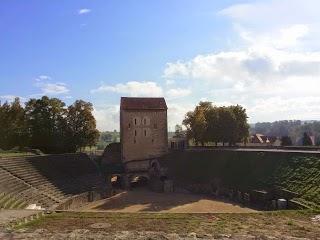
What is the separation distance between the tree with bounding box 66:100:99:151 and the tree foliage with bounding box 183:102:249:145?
17.0m

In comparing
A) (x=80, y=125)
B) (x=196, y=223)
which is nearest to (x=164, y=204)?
(x=196, y=223)

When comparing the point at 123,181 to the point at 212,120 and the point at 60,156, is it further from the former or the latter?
the point at 212,120

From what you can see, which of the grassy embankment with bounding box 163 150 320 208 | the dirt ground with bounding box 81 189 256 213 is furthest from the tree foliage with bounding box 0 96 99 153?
the dirt ground with bounding box 81 189 256 213

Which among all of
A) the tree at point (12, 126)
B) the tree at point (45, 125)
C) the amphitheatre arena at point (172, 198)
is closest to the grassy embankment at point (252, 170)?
the amphitheatre arena at point (172, 198)

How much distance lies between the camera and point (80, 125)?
64562mm

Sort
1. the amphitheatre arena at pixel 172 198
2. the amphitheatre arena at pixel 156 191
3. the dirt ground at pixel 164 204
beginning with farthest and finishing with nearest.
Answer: the dirt ground at pixel 164 204 → the amphitheatre arena at pixel 156 191 → the amphitheatre arena at pixel 172 198

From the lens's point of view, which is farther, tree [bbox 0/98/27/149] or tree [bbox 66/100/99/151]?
tree [bbox 66/100/99/151]

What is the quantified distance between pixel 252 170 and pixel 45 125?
1208 inches

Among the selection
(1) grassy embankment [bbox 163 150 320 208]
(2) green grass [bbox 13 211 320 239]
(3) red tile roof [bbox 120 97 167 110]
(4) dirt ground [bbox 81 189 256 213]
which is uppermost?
(3) red tile roof [bbox 120 97 167 110]

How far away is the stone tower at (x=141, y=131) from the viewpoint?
61562 mm

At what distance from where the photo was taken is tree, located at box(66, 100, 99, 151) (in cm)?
6394

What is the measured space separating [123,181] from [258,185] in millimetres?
21064

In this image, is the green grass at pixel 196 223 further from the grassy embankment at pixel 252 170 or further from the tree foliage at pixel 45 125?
the tree foliage at pixel 45 125

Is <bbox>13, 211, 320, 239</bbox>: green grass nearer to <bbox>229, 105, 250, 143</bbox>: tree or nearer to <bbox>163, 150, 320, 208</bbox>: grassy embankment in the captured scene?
<bbox>163, 150, 320, 208</bbox>: grassy embankment
